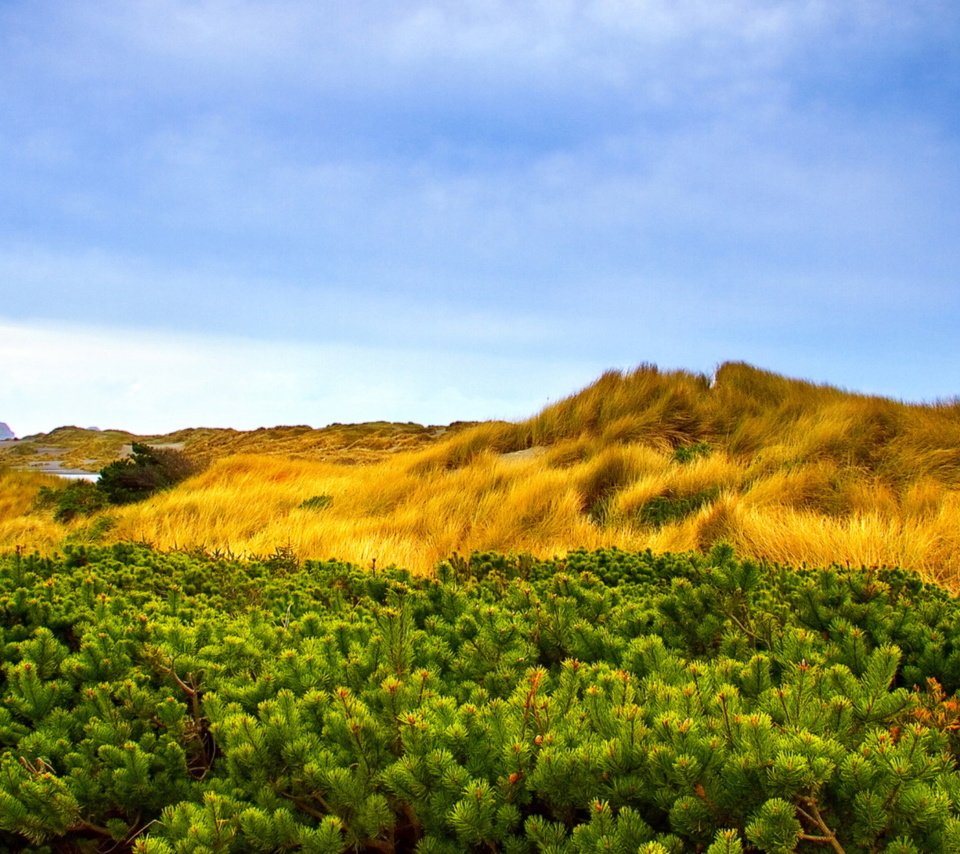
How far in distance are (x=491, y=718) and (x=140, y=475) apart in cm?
1223

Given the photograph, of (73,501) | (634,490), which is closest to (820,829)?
(634,490)

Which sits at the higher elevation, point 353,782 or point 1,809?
point 353,782

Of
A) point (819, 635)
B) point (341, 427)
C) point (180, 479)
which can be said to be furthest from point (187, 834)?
point (341, 427)

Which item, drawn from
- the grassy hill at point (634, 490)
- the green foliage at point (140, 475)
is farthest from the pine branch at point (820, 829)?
the green foliage at point (140, 475)

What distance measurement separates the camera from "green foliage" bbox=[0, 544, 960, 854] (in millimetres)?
1732

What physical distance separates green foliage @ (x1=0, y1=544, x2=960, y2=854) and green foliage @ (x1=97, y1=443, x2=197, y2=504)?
31.2 ft

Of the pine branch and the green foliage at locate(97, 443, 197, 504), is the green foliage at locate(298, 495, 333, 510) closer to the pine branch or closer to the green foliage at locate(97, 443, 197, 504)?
the green foliage at locate(97, 443, 197, 504)

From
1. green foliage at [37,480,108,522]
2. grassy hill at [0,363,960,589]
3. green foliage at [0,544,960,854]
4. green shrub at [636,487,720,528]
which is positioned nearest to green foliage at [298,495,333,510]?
grassy hill at [0,363,960,589]

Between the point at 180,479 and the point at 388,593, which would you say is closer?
the point at 388,593

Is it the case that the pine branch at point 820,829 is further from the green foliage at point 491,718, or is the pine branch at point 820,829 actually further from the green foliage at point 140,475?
the green foliage at point 140,475

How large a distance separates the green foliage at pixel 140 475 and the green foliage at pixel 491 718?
31.2 feet

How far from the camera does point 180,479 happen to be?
44.5 feet

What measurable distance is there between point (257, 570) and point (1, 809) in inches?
96.4

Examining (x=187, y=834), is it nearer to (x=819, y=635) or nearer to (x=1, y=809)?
(x=1, y=809)
